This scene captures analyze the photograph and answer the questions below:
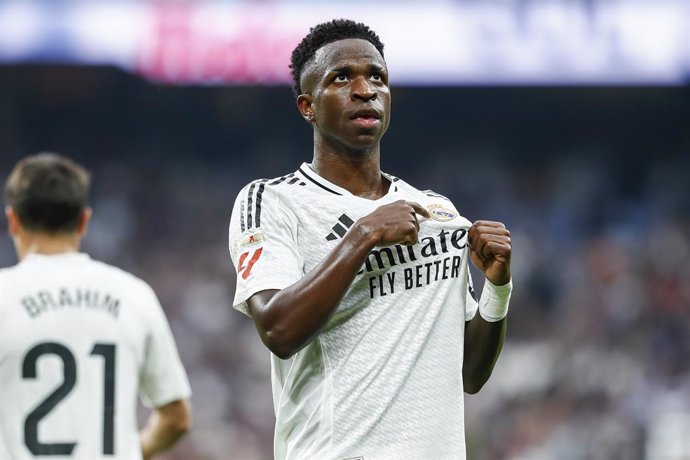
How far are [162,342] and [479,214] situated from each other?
12.6 metres

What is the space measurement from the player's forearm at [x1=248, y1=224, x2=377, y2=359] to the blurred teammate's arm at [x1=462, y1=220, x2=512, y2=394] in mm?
482

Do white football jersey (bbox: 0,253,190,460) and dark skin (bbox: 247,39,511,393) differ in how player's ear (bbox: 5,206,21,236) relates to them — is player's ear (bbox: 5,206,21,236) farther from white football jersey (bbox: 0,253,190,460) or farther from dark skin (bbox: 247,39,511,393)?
dark skin (bbox: 247,39,511,393)

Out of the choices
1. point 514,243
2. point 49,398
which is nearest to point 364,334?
point 49,398

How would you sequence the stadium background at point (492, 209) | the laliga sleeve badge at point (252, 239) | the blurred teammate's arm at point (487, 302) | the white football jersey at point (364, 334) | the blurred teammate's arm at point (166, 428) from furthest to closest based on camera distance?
the stadium background at point (492, 209) < the blurred teammate's arm at point (166, 428) < the blurred teammate's arm at point (487, 302) < the laliga sleeve badge at point (252, 239) < the white football jersey at point (364, 334)

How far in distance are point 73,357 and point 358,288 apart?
89 centimetres

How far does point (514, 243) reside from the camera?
50.7 ft

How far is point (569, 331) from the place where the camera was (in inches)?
559

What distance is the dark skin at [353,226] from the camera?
10.9 ft

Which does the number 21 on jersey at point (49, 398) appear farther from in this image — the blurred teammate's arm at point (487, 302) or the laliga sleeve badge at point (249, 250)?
the blurred teammate's arm at point (487, 302)

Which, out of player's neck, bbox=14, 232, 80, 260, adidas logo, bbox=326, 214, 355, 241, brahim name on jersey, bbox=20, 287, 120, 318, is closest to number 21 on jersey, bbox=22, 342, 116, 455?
brahim name on jersey, bbox=20, 287, 120, 318

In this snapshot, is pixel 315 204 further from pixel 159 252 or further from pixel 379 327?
pixel 159 252

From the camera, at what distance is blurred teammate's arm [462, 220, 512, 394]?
3.67 meters

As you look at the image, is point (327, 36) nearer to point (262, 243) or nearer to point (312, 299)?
point (262, 243)

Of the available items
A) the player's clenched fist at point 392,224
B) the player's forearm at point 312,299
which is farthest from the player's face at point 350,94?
the player's forearm at point 312,299
